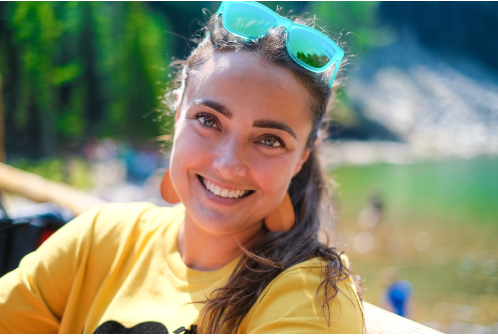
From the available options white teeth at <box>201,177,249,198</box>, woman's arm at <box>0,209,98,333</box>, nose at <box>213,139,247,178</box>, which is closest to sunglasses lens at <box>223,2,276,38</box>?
nose at <box>213,139,247,178</box>

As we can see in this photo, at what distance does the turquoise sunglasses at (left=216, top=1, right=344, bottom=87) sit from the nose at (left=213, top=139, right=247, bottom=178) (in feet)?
0.93

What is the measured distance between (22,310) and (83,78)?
1307 centimetres

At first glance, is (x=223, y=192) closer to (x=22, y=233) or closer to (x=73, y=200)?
(x=22, y=233)

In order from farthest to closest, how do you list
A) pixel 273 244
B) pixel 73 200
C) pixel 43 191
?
pixel 43 191
pixel 73 200
pixel 273 244

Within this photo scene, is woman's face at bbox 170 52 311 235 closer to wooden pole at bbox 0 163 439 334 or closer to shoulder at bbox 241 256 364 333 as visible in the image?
shoulder at bbox 241 256 364 333

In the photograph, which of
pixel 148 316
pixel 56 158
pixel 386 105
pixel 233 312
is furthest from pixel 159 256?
pixel 386 105

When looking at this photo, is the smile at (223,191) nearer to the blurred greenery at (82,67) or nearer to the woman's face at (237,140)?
the woman's face at (237,140)

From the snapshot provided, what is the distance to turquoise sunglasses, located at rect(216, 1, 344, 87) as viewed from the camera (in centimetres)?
117

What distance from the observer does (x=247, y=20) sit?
4.00ft

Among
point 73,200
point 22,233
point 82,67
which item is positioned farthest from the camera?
point 82,67

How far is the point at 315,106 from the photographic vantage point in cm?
124

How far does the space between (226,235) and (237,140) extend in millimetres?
322

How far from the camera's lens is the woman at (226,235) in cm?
106

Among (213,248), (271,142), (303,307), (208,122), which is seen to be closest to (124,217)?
(213,248)
